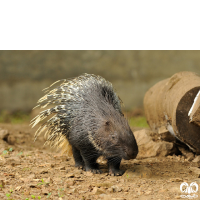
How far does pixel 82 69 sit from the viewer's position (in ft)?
33.8

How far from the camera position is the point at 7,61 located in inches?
400

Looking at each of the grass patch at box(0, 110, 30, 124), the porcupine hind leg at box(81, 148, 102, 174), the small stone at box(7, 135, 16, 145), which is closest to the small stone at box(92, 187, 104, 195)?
the porcupine hind leg at box(81, 148, 102, 174)

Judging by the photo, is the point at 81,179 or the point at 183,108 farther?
the point at 183,108

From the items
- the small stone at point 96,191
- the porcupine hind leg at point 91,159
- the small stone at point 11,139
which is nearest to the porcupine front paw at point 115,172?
the porcupine hind leg at point 91,159

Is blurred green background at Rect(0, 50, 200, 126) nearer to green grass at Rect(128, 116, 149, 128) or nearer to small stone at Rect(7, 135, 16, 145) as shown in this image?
green grass at Rect(128, 116, 149, 128)

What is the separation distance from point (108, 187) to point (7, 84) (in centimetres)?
813

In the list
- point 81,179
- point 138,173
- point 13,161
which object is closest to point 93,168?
point 81,179

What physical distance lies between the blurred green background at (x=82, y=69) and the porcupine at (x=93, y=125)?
627 cm

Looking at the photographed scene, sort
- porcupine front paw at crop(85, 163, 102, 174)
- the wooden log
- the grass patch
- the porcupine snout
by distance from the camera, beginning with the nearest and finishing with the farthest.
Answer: the porcupine snout, porcupine front paw at crop(85, 163, 102, 174), the wooden log, the grass patch

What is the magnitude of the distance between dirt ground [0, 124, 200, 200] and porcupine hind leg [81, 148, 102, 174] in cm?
11

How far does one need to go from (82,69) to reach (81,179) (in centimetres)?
729

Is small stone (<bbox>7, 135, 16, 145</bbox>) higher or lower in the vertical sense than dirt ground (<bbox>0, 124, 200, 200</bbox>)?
higher

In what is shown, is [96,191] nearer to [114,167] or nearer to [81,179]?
[81,179]

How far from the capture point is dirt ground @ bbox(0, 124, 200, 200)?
2.75m
